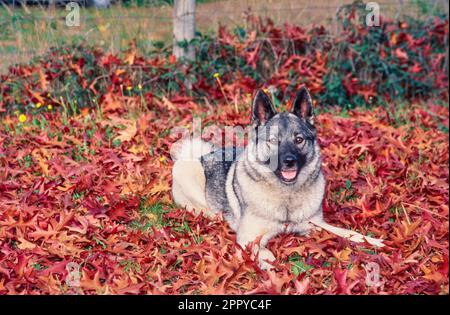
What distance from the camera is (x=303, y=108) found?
378 cm

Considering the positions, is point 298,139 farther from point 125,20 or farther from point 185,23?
point 125,20

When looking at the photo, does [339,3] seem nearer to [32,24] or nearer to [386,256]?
[32,24]

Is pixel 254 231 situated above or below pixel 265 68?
below

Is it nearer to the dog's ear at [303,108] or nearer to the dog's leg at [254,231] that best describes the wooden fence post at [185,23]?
the dog's ear at [303,108]

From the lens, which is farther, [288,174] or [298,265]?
[288,174]

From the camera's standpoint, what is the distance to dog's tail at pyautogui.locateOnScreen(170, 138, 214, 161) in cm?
474

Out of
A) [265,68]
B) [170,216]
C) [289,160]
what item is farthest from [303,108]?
[265,68]

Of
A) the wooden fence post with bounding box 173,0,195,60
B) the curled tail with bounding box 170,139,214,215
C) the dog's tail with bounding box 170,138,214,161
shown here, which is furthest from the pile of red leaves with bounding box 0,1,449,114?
the curled tail with bounding box 170,139,214,215

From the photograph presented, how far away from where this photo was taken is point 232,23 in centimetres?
743

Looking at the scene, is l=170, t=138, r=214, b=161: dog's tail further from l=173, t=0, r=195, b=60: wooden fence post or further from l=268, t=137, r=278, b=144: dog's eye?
l=173, t=0, r=195, b=60: wooden fence post

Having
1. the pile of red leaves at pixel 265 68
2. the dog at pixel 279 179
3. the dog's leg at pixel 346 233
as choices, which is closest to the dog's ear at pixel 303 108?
the dog at pixel 279 179

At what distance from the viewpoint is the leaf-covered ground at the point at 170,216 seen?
10.2 ft

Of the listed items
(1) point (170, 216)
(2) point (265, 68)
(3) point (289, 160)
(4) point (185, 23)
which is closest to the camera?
(3) point (289, 160)

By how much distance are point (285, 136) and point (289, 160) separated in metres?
0.20
